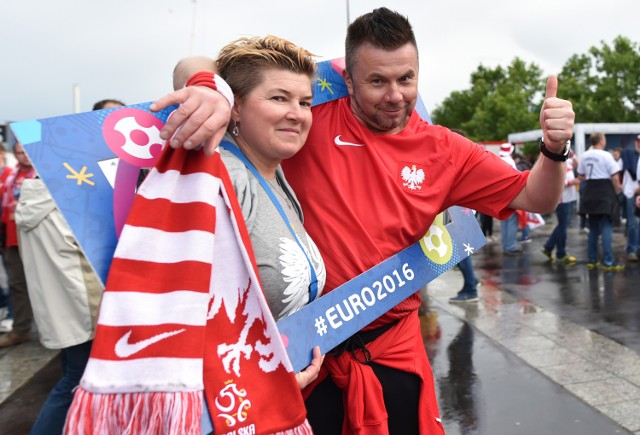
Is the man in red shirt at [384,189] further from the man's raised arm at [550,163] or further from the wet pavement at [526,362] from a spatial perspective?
the wet pavement at [526,362]

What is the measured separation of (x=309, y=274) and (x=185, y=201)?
47 centimetres

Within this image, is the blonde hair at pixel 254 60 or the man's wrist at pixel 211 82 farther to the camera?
the blonde hair at pixel 254 60

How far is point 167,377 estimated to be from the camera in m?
1.51

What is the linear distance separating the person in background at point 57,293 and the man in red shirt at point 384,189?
1630mm

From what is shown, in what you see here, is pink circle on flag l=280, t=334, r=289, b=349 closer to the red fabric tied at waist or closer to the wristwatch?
the red fabric tied at waist

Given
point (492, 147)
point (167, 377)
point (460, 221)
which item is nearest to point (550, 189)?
point (460, 221)

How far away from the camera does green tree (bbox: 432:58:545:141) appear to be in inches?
1561

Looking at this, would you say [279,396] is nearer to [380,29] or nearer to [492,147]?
[380,29]

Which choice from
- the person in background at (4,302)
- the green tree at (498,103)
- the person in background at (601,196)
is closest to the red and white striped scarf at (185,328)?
the person in background at (4,302)

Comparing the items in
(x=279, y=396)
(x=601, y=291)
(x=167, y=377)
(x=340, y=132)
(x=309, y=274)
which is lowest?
(x=601, y=291)

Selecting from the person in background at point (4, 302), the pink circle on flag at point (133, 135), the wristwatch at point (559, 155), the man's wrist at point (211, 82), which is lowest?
the person in background at point (4, 302)

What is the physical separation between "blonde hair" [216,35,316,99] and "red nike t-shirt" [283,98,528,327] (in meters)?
0.44

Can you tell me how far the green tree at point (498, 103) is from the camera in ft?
130

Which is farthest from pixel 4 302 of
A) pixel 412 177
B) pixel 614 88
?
pixel 614 88
